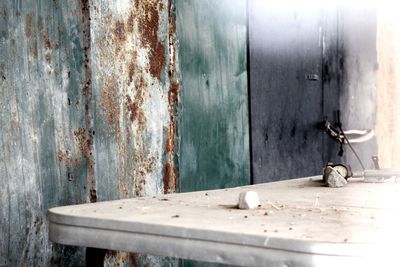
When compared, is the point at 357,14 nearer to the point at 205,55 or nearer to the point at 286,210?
the point at 205,55

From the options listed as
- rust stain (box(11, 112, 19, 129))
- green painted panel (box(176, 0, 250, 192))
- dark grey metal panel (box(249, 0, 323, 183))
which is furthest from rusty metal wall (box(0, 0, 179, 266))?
dark grey metal panel (box(249, 0, 323, 183))

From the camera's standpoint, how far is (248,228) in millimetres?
1734

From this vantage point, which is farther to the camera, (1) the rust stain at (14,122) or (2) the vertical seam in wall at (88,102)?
(2) the vertical seam in wall at (88,102)

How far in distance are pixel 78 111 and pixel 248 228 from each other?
139 centimetres

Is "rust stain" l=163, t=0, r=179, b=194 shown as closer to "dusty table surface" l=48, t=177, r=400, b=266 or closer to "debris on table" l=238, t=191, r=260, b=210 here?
"dusty table surface" l=48, t=177, r=400, b=266

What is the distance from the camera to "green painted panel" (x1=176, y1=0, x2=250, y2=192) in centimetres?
361

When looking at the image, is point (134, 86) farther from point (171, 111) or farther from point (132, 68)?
point (171, 111)

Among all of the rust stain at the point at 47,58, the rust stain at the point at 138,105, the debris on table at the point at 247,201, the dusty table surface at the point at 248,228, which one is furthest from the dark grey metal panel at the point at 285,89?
the debris on table at the point at 247,201

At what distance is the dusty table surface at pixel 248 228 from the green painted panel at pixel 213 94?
118 centimetres

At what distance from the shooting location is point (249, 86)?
13.5 ft

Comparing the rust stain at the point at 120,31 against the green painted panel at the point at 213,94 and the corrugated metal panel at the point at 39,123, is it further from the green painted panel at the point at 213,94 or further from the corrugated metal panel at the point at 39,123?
the green painted panel at the point at 213,94

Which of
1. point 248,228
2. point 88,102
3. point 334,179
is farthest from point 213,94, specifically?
point 248,228

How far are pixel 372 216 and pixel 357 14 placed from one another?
164 inches

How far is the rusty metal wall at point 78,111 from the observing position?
8.67 ft
